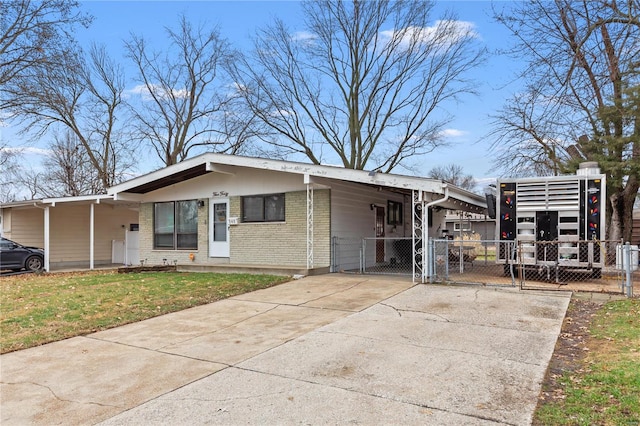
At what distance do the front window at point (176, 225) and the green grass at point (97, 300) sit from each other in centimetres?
251

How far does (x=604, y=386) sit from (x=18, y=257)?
63.1 ft

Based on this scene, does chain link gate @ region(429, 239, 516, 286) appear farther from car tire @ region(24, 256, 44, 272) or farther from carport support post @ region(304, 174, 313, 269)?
car tire @ region(24, 256, 44, 272)

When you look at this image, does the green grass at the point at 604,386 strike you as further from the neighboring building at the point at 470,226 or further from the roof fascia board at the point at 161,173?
Result: the roof fascia board at the point at 161,173

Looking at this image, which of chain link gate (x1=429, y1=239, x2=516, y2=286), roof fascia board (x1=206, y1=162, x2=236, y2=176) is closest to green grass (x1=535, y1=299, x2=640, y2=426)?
chain link gate (x1=429, y1=239, x2=516, y2=286)

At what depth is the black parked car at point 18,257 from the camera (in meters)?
16.2

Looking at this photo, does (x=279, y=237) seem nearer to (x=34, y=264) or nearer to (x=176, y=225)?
(x=176, y=225)

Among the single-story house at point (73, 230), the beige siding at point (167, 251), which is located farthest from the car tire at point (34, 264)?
the beige siding at point (167, 251)

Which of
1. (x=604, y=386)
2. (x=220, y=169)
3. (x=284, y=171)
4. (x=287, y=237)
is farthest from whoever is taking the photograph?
(x=220, y=169)

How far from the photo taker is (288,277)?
11.2 meters

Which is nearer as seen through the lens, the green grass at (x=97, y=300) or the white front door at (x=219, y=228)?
the green grass at (x=97, y=300)

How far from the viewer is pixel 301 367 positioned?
465cm

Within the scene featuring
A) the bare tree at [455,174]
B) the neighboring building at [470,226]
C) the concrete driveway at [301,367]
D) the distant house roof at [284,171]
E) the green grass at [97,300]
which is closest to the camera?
the concrete driveway at [301,367]

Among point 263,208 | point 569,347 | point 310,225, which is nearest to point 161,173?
point 263,208

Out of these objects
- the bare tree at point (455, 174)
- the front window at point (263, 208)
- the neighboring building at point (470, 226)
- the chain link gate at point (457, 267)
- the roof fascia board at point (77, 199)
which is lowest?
the chain link gate at point (457, 267)
